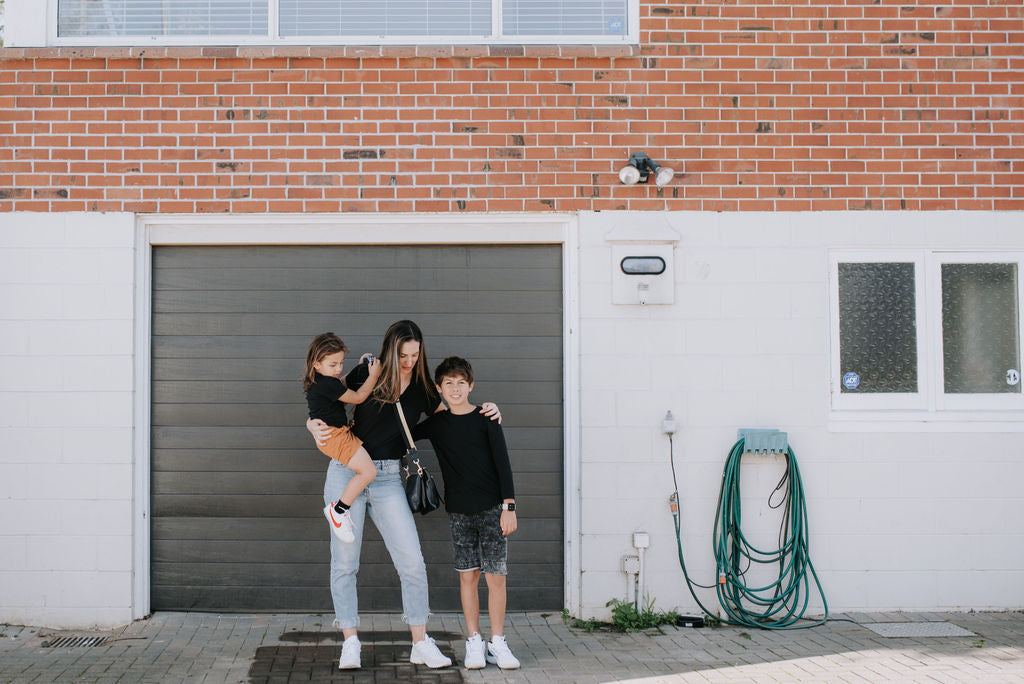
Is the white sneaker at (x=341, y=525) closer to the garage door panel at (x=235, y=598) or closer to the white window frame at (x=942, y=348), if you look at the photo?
the garage door panel at (x=235, y=598)

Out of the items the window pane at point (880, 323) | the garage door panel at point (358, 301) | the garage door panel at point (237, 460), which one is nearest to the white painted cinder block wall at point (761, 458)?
the window pane at point (880, 323)

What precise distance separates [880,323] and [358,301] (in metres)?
3.57

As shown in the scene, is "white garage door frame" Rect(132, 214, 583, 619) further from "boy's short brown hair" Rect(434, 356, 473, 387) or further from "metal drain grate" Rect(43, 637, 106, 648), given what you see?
"boy's short brown hair" Rect(434, 356, 473, 387)

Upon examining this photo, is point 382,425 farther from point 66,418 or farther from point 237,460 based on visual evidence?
point 66,418

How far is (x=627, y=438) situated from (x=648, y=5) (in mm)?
2929

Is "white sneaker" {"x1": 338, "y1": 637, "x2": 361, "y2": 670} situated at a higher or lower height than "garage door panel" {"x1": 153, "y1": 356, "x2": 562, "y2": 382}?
lower

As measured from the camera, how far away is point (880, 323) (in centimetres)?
593

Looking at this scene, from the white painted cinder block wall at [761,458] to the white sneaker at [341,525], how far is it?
5.68 ft

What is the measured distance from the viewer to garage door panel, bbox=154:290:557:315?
589 centimetres

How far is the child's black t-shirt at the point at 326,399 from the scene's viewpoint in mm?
4586

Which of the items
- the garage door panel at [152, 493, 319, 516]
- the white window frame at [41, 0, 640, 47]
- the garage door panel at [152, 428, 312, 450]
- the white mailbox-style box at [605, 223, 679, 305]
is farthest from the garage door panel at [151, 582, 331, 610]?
the white window frame at [41, 0, 640, 47]

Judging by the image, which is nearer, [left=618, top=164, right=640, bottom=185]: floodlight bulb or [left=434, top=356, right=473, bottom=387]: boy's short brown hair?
[left=434, top=356, right=473, bottom=387]: boy's short brown hair

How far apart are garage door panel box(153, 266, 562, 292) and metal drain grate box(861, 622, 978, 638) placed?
9.86ft

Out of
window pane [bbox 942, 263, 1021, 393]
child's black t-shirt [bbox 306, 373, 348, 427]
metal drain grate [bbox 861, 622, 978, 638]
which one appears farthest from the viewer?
window pane [bbox 942, 263, 1021, 393]
